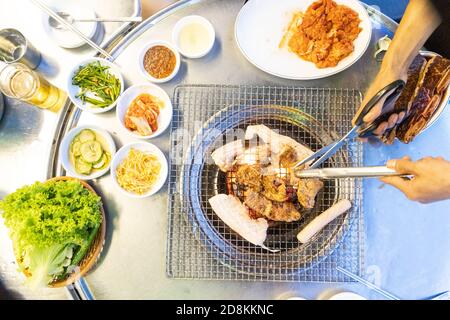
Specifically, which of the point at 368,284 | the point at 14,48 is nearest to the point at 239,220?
the point at 368,284

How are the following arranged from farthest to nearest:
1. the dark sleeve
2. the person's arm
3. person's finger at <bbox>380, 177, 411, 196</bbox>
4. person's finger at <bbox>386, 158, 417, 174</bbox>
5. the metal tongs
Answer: the dark sleeve, the person's arm, the metal tongs, person's finger at <bbox>380, 177, 411, 196</bbox>, person's finger at <bbox>386, 158, 417, 174</bbox>

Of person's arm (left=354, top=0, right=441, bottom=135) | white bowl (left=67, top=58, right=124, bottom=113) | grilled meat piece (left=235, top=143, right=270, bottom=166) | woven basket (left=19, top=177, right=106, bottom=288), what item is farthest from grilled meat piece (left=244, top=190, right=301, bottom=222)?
white bowl (left=67, top=58, right=124, bottom=113)

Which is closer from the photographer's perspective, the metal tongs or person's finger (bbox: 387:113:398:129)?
the metal tongs

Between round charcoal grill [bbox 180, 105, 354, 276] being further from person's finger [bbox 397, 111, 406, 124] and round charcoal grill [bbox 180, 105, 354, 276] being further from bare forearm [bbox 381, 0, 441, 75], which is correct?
bare forearm [bbox 381, 0, 441, 75]

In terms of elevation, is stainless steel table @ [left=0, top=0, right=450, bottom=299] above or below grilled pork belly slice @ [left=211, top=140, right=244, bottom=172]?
below

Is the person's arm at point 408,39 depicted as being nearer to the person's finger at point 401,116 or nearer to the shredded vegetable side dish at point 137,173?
the person's finger at point 401,116

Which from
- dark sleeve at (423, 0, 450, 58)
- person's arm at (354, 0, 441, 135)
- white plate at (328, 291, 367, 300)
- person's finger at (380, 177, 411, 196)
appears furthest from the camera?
dark sleeve at (423, 0, 450, 58)

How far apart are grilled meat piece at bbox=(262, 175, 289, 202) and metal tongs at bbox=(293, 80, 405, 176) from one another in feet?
0.49

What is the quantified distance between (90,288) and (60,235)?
1.70ft

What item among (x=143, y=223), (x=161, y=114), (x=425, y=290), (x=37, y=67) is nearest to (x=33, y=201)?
(x=143, y=223)

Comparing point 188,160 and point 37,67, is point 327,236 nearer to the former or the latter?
point 188,160

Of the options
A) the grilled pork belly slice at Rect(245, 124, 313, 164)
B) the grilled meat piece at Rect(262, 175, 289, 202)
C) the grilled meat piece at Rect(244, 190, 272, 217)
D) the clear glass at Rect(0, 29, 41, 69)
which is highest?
the clear glass at Rect(0, 29, 41, 69)

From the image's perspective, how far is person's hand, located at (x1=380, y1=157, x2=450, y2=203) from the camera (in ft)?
5.53

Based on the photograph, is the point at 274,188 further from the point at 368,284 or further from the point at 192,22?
the point at 192,22
